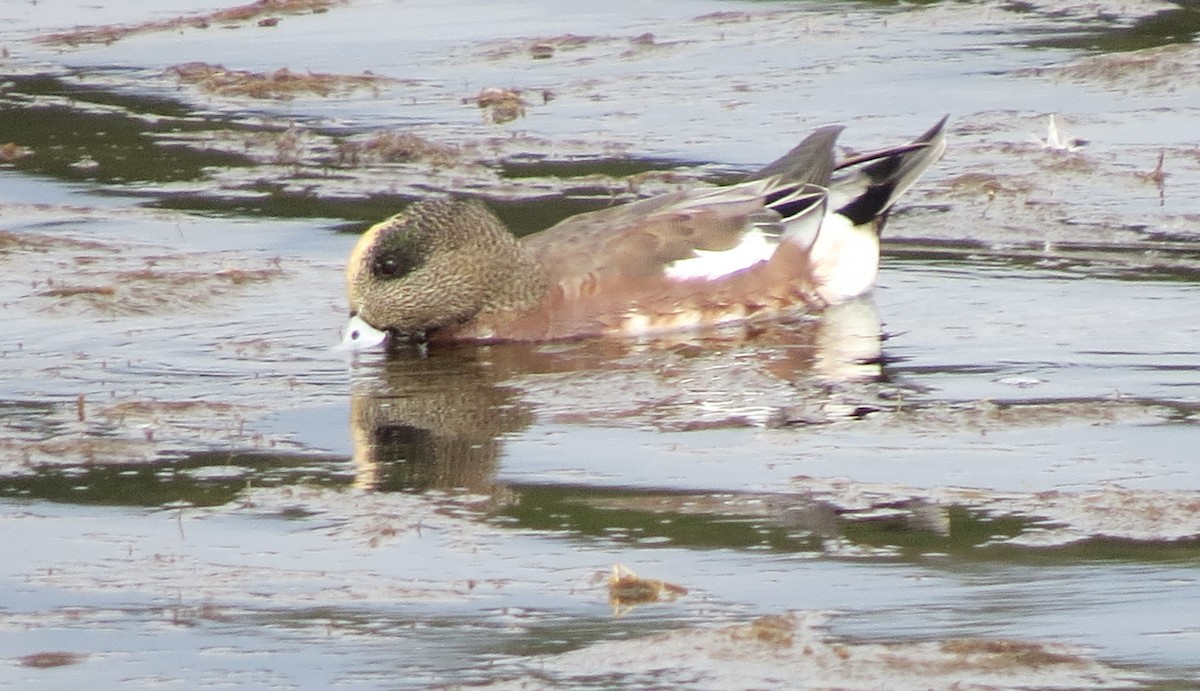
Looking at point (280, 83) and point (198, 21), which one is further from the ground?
point (198, 21)

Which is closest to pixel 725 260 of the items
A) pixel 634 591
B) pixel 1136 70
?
pixel 634 591

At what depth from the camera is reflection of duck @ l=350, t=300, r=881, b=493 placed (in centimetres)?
689

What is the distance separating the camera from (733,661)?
4.91 m

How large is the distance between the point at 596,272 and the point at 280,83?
5.61m

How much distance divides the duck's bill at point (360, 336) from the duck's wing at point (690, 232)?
2.14ft

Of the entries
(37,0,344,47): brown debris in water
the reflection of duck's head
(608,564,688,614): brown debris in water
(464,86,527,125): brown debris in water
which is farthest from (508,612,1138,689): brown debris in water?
(37,0,344,47): brown debris in water

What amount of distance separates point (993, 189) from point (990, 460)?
4.20 metres

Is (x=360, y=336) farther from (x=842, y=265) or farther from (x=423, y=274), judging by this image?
(x=842, y=265)

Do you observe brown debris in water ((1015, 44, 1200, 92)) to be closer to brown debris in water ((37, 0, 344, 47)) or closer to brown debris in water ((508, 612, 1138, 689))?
brown debris in water ((37, 0, 344, 47))

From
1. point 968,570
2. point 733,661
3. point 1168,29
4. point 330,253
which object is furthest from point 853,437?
point 1168,29

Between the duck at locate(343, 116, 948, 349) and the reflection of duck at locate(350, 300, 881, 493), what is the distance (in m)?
0.11

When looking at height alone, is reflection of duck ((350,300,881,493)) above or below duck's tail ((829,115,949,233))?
below

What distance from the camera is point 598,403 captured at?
7.51 meters

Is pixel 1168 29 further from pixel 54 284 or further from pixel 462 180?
pixel 54 284
